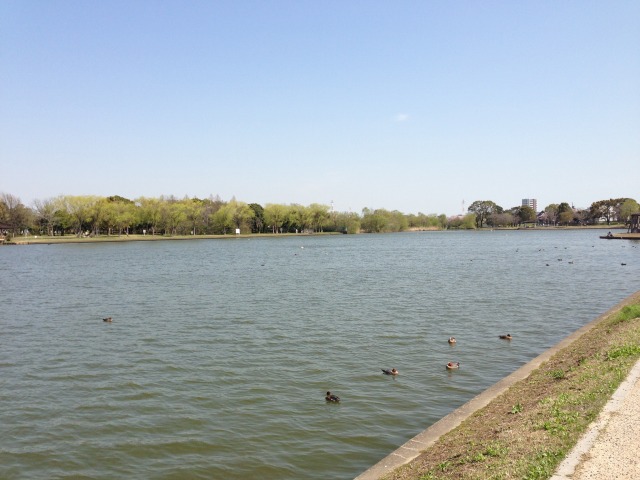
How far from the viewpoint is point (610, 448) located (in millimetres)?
6855

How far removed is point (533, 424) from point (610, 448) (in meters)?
1.53

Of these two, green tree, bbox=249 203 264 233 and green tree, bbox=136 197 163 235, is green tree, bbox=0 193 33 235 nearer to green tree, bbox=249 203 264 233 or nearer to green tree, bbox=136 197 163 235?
green tree, bbox=136 197 163 235

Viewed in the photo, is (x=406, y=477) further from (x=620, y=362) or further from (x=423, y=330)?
(x=423, y=330)

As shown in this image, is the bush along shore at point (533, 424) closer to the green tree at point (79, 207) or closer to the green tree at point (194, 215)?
the green tree at point (79, 207)

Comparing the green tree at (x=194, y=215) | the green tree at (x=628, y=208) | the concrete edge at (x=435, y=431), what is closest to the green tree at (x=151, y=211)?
the green tree at (x=194, y=215)

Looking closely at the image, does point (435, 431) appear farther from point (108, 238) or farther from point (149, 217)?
point (149, 217)

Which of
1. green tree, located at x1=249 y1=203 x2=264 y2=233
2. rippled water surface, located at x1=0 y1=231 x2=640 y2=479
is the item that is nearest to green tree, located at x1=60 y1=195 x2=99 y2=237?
green tree, located at x1=249 y1=203 x2=264 y2=233

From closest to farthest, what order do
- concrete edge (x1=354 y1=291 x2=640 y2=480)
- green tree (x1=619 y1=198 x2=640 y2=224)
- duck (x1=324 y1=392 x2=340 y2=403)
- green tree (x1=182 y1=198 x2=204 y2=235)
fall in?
concrete edge (x1=354 y1=291 x2=640 y2=480), duck (x1=324 y1=392 x2=340 y2=403), green tree (x1=182 y1=198 x2=204 y2=235), green tree (x1=619 y1=198 x2=640 y2=224)

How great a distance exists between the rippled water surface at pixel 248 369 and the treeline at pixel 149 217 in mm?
107281

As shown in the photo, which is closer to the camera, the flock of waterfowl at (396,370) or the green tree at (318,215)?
the flock of waterfowl at (396,370)

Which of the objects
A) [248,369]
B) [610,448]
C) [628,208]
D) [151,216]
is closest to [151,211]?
[151,216]

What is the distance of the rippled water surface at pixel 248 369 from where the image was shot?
1021 centimetres

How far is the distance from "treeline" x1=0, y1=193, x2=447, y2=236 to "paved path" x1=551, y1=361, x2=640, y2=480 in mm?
137598

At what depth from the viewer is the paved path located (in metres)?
6.18
